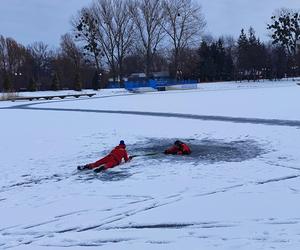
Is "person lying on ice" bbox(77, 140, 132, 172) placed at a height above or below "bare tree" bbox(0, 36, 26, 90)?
below

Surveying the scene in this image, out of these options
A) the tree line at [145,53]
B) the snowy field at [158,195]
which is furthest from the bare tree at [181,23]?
the snowy field at [158,195]

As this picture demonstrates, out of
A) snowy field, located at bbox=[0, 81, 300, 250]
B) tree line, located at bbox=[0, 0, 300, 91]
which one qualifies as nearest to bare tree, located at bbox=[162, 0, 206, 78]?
tree line, located at bbox=[0, 0, 300, 91]

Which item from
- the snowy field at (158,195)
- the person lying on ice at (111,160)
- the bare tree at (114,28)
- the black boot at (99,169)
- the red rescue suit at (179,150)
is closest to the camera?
Result: the snowy field at (158,195)

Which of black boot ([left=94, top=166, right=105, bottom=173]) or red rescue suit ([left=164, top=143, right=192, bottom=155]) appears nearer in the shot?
black boot ([left=94, top=166, right=105, bottom=173])

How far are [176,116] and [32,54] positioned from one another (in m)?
82.4

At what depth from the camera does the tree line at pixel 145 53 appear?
3332 inches

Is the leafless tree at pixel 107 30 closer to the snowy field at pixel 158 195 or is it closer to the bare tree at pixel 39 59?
the bare tree at pixel 39 59

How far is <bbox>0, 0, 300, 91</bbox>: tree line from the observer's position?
84625 millimetres

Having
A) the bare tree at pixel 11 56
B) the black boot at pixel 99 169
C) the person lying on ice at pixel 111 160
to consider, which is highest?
the bare tree at pixel 11 56

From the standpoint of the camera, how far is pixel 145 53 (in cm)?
8862

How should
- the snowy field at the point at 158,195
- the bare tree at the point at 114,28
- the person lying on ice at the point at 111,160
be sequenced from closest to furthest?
1. the snowy field at the point at 158,195
2. the person lying on ice at the point at 111,160
3. the bare tree at the point at 114,28

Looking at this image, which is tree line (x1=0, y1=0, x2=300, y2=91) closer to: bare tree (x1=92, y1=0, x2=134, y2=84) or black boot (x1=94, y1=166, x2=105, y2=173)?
bare tree (x1=92, y1=0, x2=134, y2=84)

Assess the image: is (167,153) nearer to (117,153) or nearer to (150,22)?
(117,153)

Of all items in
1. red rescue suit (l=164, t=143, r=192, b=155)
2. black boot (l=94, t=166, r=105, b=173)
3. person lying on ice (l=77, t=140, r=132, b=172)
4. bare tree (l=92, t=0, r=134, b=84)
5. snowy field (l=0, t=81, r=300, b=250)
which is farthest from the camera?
bare tree (l=92, t=0, r=134, b=84)
